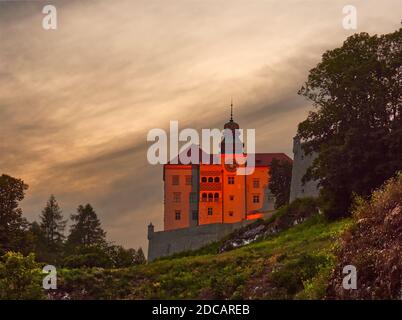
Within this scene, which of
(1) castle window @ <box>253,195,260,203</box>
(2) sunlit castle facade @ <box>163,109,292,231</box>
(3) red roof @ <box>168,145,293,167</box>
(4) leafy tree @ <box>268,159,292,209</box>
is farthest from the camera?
(1) castle window @ <box>253,195,260,203</box>

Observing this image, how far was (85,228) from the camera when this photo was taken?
103625mm

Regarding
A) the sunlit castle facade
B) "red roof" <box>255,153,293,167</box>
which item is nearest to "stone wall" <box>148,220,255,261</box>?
the sunlit castle facade

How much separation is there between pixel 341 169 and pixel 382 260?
25.0 meters

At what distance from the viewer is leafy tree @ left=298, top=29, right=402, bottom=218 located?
39812mm

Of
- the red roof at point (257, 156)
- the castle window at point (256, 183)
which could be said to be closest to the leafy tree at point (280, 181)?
the red roof at point (257, 156)

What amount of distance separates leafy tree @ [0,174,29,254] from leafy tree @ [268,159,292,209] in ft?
120

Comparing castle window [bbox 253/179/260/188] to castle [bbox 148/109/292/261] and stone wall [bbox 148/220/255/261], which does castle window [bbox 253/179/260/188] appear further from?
stone wall [bbox 148/220/255/261]

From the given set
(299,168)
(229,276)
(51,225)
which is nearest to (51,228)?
(51,225)

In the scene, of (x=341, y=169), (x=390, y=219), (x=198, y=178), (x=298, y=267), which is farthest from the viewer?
(x=198, y=178)
